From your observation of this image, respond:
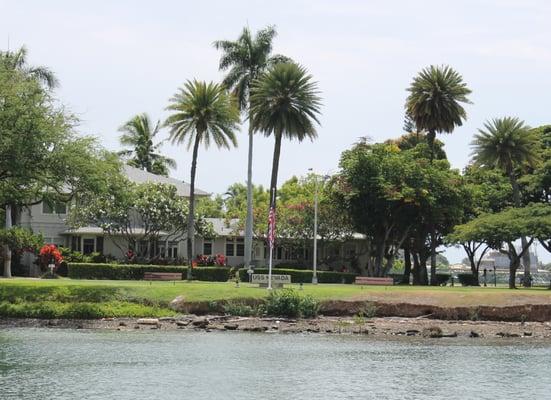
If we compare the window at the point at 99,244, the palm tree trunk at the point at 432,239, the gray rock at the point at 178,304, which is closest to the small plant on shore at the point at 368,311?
the gray rock at the point at 178,304

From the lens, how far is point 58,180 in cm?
4834

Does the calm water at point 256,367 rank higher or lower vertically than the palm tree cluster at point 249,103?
lower

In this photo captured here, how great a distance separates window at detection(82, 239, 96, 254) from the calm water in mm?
31699

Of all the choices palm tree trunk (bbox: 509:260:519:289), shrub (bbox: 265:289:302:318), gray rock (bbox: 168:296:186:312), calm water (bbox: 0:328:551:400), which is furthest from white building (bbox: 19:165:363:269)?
calm water (bbox: 0:328:551:400)

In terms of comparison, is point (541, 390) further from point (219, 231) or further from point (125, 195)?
point (219, 231)

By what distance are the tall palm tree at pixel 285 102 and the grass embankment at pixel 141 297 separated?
2117cm

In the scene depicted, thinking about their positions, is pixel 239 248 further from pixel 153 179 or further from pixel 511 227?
pixel 511 227

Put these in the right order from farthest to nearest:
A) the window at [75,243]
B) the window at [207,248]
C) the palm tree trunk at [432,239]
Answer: the window at [207,248] → the palm tree trunk at [432,239] → the window at [75,243]

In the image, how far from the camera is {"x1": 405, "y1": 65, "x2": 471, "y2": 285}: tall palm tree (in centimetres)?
7631

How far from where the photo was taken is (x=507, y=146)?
71.0m

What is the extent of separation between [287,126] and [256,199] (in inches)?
1504

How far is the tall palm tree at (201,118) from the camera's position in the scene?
65.1 metres

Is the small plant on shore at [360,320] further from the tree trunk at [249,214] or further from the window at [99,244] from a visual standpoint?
the window at [99,244]

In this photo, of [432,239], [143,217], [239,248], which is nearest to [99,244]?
[143,217]
